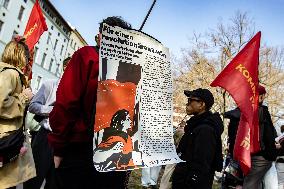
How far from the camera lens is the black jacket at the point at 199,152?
3.31 m

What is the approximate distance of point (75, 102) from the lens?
2.09 metres

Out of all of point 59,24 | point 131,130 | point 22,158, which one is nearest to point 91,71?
point 131,130

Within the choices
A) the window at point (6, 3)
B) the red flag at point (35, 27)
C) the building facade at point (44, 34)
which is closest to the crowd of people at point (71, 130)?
the red flag at point (35, 27)

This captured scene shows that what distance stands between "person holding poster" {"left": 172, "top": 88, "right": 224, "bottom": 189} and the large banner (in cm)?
104

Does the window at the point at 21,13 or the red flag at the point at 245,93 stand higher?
the window at the point at 21,13

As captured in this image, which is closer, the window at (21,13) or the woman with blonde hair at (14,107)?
the woman with blonde hair at (14,107)

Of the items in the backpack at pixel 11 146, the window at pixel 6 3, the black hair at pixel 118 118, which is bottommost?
the backpack at pixel 11 146

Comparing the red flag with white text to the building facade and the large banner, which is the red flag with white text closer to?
the large banner

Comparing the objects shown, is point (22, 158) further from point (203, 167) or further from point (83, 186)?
point (203, 167)

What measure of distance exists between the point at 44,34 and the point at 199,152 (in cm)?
4465

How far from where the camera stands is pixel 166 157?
2.31 metres

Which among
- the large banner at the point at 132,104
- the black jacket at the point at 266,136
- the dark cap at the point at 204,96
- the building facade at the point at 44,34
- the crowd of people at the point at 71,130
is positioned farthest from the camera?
the building facade at the point at 44,34

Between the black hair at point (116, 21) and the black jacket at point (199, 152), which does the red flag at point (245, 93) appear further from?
the black hair at point (116, 21)

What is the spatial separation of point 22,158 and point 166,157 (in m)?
1.21
